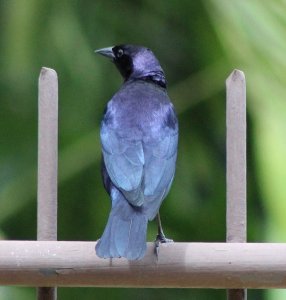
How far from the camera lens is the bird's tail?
173cm

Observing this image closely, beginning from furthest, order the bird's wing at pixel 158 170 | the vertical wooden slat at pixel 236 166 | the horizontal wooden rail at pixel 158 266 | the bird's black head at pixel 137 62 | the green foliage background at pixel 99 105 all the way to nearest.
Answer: the green foliage background at pixel 99 105 < the bird's black head at pixel 137 62 < the bird's wing at pixel 158 170 < the vertical wooden slat at pixel 236 166 < the horizontal wooden rail at pixel 158 266

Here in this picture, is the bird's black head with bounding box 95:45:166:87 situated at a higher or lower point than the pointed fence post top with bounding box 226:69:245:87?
higher

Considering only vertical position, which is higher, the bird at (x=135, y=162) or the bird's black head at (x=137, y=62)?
the bird's black head at (x=137, y=62)

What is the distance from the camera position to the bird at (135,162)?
187 cm

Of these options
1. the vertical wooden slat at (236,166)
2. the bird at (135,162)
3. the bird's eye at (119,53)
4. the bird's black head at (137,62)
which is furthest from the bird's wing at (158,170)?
the bird's eye at (119,53)

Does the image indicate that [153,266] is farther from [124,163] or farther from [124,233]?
[124,163]

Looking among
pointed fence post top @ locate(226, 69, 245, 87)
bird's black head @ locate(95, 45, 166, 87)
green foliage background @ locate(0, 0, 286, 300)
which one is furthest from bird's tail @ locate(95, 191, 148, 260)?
green foliage background @ locate(0, 0, 286, 300)

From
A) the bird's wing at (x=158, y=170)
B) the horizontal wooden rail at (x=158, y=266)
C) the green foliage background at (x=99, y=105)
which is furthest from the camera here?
the green foliage background at (x=99, y=105)

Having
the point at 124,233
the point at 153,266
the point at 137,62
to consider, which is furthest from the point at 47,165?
the point at 137,62

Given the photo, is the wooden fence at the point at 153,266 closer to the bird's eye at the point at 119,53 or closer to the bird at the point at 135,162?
the bird at the point at 135,162

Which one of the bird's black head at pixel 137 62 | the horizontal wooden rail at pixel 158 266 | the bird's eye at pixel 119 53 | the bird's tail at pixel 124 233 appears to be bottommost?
the horizontal wooden rail at pixel 158 266

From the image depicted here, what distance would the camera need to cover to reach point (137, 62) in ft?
8.89

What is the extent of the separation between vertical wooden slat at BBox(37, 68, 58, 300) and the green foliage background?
0.96 metres

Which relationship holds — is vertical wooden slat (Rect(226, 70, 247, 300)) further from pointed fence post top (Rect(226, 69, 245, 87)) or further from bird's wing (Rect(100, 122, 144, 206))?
bird's wing (Rect(100, 122, 144, 206))
